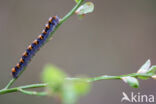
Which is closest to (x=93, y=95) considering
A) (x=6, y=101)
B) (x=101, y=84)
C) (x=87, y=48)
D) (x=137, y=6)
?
(x=101, y=84)

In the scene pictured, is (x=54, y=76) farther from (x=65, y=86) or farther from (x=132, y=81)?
(x=132, y=81)

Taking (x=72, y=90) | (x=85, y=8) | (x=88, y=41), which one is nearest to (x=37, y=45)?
(x=85, y=8)

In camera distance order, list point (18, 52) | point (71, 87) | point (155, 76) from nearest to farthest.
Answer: point (71, 87) < point (155, 76) < point (18, 52)

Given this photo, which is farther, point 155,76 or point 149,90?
point 149,90

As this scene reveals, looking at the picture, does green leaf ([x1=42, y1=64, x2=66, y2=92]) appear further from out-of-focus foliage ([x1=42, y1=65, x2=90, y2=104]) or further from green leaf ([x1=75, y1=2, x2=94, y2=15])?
green leaf ([x1=75, y1=2, x2=94, y2=15])

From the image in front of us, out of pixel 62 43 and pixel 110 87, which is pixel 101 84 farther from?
pixel 62 43

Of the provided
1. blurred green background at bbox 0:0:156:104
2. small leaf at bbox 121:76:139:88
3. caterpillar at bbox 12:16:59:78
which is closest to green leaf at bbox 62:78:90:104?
small leaf at bbox 121:76:139:88
